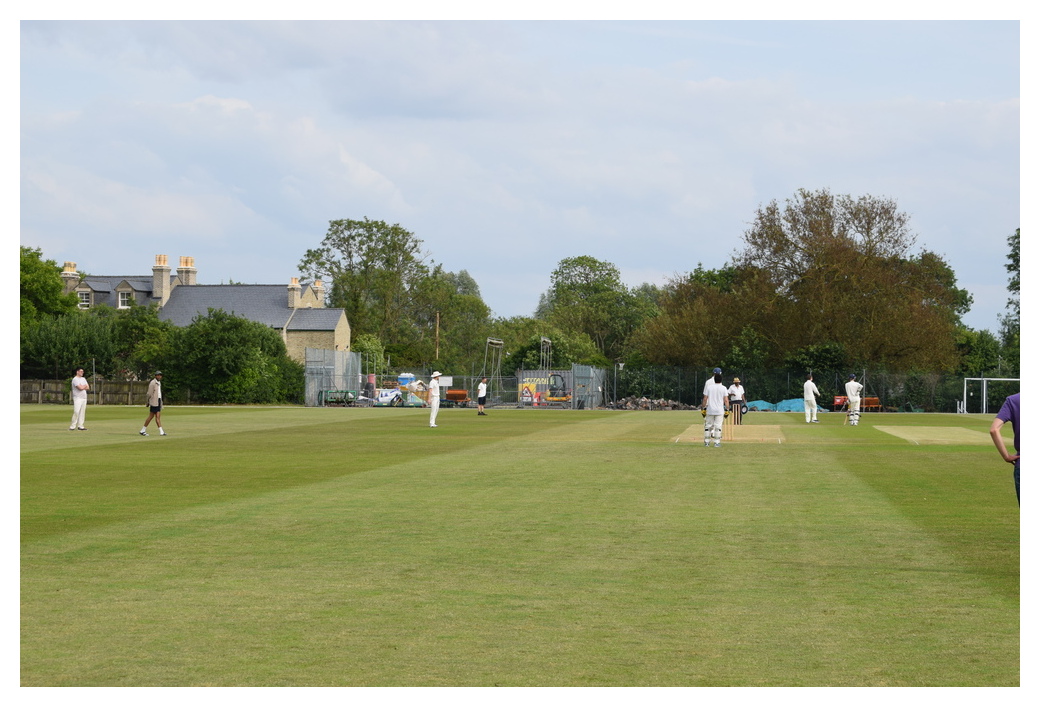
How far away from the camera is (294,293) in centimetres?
9100

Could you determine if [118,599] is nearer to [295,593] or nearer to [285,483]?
[295,593]

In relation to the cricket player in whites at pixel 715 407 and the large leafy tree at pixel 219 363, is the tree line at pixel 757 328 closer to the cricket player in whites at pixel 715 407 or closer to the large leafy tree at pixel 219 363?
the large leafy tree at pixel 219 363

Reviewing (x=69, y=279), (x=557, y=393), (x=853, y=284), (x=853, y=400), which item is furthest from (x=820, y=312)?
(x=69, y=279)

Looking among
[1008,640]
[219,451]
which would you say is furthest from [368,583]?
[219,451]

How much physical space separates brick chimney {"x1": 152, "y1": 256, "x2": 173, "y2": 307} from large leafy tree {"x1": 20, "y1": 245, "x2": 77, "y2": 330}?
34.9 ft

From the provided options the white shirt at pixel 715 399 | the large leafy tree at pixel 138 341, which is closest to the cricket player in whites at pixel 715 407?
the white shirt at pixel 715 399

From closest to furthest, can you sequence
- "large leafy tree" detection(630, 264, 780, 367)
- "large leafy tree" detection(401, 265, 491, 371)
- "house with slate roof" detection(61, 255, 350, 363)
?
"large leafy tree" detection(630, 264, 780, 367) → "house with slate roof" detection(61, 255, 350, 363) → "large leafy tree" detection(401, 265, 491, 371)

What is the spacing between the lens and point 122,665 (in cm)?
674

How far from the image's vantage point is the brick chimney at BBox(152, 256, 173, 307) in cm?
9219

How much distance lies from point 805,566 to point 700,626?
9.16 feet

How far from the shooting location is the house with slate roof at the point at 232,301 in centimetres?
8944

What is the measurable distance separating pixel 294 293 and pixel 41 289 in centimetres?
1906

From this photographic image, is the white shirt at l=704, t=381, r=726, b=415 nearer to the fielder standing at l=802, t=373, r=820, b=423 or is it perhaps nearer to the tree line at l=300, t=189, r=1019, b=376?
the fielder standing at l=802, t=373, r=820, b=423

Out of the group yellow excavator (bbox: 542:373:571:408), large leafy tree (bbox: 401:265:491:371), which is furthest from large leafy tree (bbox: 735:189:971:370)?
large leafy tree (bbox: 401:265:491:371)
